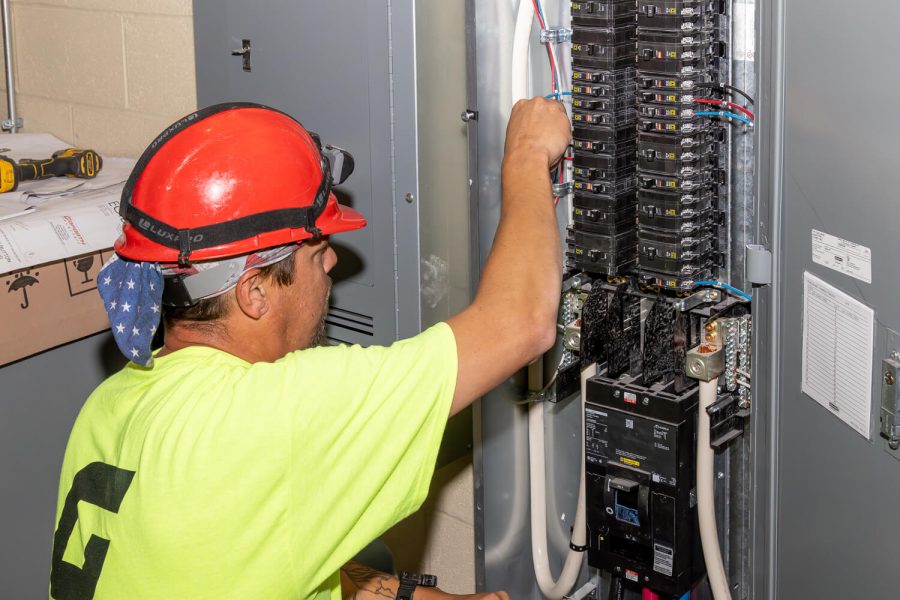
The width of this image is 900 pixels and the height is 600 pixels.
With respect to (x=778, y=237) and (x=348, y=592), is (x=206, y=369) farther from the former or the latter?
(x=778, y=237)

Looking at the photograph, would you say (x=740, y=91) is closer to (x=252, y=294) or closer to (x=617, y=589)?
(x=252, y=294)

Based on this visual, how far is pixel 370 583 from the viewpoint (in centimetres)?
175

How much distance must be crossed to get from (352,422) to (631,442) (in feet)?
1.91

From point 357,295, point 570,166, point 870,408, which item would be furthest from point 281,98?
point 870,408

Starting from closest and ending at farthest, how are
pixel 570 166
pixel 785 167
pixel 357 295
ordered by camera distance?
pixel 785 167, pixel 570 166, pixel 357 295

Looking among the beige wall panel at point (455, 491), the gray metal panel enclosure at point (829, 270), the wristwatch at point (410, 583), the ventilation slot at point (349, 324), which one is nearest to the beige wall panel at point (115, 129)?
the ventilation slot at point (349, 324)

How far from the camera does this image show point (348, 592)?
68.5 inches

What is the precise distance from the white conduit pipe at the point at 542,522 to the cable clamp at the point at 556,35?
1.78 ft

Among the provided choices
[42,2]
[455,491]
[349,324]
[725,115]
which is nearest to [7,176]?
[42,2]

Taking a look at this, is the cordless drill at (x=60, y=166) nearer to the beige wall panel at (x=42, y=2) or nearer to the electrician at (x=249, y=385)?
the beige wall panel at (x=42, y=2)

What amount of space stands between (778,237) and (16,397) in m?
A: 1.66

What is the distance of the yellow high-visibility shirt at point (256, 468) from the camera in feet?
4.12

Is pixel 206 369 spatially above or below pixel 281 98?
below

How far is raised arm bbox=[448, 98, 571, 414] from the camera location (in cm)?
132
